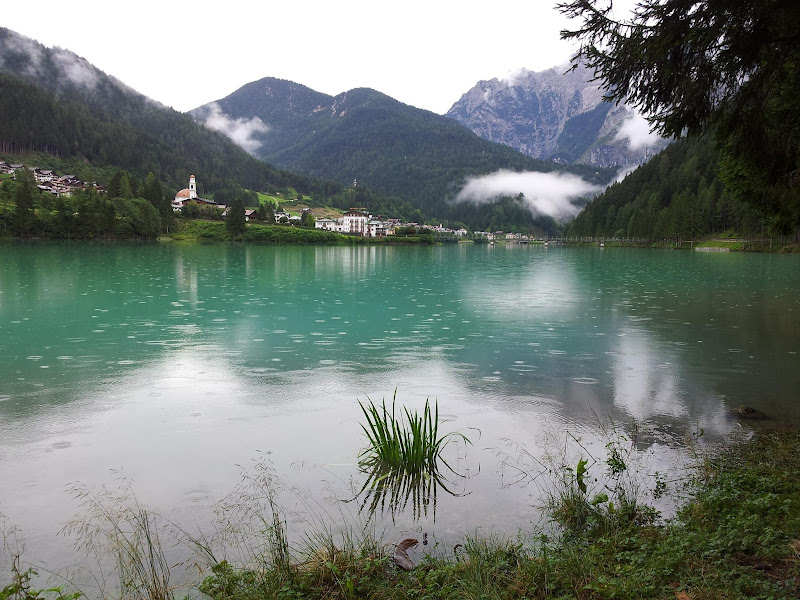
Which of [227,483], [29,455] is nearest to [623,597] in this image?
[227,483]

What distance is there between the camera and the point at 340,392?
13836 millimetres

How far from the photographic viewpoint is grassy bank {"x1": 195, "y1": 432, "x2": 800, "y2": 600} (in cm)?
502

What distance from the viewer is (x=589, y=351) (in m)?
19.1

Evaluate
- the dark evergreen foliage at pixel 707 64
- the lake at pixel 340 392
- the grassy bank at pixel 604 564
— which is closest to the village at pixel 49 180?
the lake at pixel 340 392

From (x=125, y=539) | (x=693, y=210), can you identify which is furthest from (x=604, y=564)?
(x=693, y=210)

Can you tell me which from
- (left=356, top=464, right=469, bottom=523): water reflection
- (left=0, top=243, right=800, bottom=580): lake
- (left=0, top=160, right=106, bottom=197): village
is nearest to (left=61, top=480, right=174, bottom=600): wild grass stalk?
(left=0, top=243, right=800, bottom=580): lake

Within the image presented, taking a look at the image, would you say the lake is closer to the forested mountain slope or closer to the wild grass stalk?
the wild grass stalk

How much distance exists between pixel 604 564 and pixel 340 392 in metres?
8.94

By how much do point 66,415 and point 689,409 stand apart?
44.7 ft

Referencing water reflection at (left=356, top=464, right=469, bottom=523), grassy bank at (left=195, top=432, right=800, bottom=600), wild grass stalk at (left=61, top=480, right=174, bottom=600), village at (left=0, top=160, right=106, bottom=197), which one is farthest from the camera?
village at (left=0, top=160, right=106, bottom=197)

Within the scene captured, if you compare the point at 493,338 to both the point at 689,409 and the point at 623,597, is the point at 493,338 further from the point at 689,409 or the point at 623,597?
the point at 623,597

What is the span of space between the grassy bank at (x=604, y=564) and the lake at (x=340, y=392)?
1.03 meters

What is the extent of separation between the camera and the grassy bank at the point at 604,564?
5023mm

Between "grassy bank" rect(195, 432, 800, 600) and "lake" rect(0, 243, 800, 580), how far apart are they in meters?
1.03
